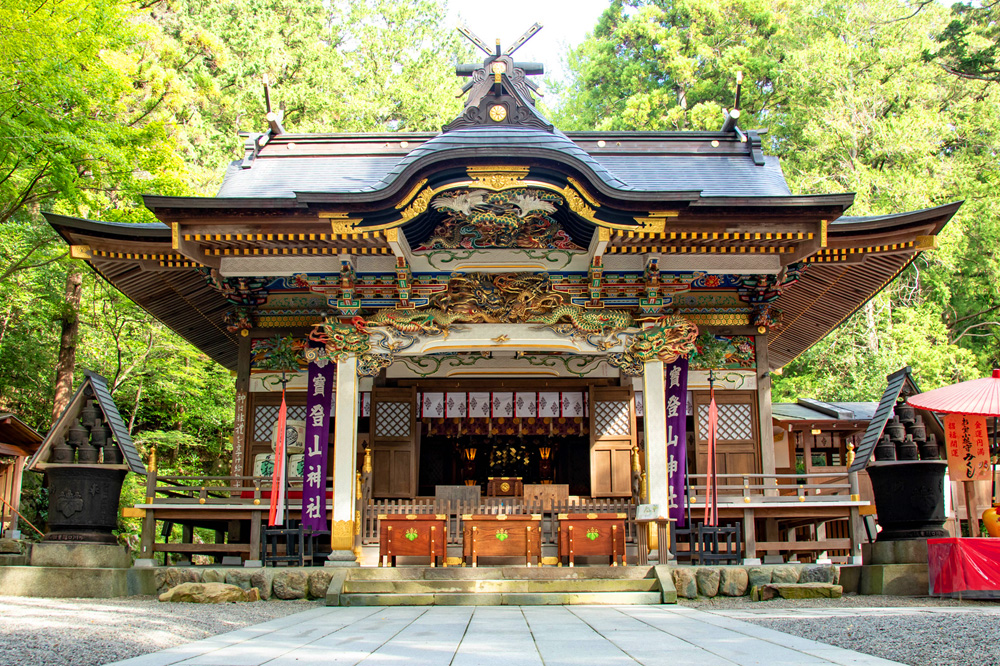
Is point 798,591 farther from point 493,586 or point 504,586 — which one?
point 493,586

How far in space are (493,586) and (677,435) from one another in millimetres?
3626

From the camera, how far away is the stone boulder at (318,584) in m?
8.66

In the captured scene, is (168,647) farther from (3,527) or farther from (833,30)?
(833,30)

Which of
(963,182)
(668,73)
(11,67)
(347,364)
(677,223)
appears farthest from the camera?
(668,73)

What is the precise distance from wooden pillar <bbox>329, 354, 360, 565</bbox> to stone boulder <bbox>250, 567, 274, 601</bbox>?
0.75m

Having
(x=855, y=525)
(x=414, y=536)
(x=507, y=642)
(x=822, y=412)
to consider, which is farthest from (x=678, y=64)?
(x=507, y=642)

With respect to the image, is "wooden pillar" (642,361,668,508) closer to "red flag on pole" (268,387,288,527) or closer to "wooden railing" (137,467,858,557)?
"wooden railing" (137,467,858,557)

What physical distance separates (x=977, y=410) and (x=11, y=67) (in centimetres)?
1399

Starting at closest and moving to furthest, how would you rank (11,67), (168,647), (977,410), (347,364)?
(168,647) < (977,410) < (347,364) < (11,67)

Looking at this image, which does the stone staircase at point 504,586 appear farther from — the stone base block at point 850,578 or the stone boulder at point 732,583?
the stone base block at point 850,578

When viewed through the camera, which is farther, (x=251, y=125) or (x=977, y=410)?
(x=251, y=125)

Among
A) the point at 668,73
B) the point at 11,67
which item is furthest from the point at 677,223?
the point at 668,73

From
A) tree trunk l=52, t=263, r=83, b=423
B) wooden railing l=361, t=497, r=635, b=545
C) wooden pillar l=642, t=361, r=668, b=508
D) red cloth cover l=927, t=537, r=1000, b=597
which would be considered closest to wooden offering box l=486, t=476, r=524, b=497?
wooden railing l=361, t=497, r=635, b=545

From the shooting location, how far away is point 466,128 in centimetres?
980
